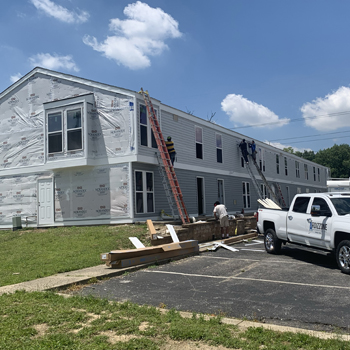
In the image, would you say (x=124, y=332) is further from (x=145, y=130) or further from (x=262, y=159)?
(x=262, y=159)

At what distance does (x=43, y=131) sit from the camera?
62.4 ft

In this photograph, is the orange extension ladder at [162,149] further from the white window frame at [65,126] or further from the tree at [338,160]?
the tree at [338,160]

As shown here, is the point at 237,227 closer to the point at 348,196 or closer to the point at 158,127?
the point at 158,127

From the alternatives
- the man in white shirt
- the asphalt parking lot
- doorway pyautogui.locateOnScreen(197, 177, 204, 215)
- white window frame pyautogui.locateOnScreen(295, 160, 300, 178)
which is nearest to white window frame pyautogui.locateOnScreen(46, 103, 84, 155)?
the man in white shirt

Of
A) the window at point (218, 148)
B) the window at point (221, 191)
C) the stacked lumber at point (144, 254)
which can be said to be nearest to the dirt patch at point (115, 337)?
the stacked lumber at point (144, 254)

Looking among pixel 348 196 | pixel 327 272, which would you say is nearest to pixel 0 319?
pixel 327 272

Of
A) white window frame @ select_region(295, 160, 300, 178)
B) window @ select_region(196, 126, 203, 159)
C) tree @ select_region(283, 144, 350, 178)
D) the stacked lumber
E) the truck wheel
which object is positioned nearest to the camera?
the truck wheel

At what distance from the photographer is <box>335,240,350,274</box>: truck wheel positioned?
8.46 metres

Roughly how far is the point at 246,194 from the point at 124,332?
2342 centimetres

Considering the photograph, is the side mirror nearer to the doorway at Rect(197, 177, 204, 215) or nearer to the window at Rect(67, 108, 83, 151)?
the window at Rect(67, 108, 83, 151)

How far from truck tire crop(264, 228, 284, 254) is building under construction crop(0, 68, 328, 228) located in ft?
18.2

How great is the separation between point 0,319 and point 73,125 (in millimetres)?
13261

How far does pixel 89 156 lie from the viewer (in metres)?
17.1

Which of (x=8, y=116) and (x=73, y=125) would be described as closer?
(x=73, y=125)
